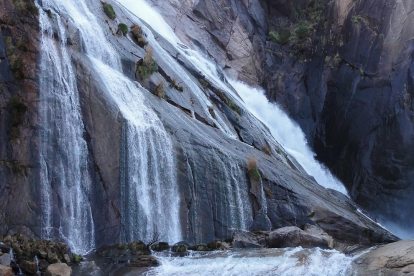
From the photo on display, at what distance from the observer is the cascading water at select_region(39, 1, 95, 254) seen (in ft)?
48.6

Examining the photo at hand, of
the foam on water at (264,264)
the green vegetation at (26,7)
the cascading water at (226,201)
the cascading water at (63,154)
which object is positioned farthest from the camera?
the green vegetation at (26,7)

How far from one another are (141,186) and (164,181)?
890 millimetres

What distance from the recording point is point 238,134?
22844mm

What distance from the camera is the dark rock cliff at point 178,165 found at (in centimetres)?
1505

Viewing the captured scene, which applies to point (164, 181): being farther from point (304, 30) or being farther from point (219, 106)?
point (304, 30)

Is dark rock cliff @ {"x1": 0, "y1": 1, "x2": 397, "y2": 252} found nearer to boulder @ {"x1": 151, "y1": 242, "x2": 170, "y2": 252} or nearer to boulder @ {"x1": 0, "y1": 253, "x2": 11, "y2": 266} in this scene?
boulder @ {"x1": 151, "y1": 242, "x2": 170, "y2": 252}

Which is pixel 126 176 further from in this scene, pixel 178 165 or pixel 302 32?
pixel 302 32

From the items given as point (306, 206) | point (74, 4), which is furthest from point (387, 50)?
point (74, 4)

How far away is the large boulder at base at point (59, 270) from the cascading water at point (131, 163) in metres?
2.12

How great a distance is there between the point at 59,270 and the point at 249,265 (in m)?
4.72

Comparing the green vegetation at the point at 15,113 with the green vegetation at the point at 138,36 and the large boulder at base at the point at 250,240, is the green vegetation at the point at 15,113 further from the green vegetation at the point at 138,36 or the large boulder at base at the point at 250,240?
the green vegetation at the point at 138,36

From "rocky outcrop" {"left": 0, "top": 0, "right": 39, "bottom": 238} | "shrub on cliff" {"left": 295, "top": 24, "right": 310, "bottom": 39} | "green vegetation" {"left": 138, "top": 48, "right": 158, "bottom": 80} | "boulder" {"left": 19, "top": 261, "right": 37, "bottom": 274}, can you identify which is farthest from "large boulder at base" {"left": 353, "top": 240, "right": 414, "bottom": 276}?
"shrub on cliff" {"left": 295, "top": 24, "right": 310, "bottom": 39}

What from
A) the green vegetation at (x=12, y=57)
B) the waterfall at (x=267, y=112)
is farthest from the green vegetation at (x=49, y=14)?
the waterfall at (x=267, y=112)

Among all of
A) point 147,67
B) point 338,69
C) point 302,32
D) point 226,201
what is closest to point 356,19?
point 338,69
